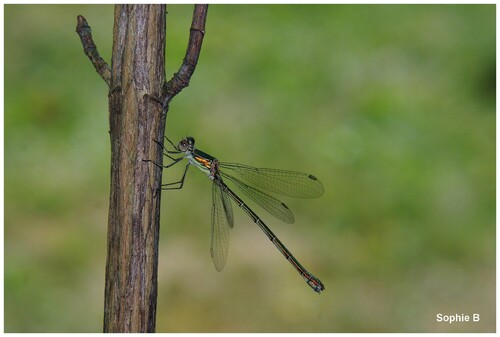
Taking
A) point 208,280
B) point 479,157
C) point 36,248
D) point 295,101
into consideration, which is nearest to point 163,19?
point 208,280

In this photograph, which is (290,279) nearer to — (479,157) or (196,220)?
(196,220)

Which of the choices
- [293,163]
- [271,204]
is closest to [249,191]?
[271,204]

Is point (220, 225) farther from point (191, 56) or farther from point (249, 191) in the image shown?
point (191, 56)

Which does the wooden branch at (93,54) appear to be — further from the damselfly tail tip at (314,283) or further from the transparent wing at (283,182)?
the damselfly tail tip at (314,283)

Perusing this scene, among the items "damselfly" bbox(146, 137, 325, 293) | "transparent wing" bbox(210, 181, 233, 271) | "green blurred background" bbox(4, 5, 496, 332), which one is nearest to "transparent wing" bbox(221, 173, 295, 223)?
"damselfly" bbox(146, 137, 325, 293)

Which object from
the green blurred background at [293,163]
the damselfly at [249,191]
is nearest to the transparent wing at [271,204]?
the damselfly at [249,191]
